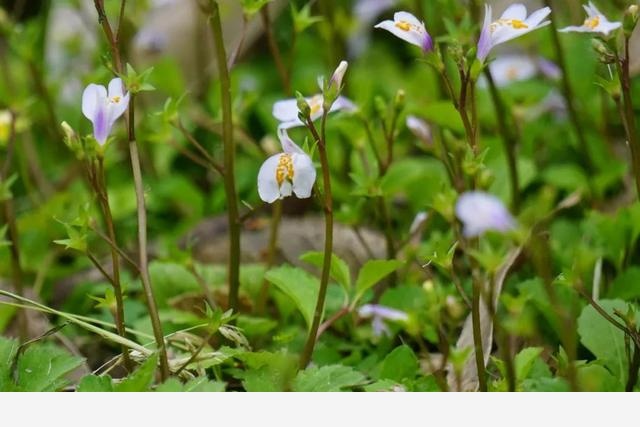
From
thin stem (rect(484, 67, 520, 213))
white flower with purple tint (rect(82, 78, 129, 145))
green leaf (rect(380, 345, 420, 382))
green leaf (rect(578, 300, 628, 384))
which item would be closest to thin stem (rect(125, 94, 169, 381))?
white flower with purple tint (rect(82, 78, 129, 145))

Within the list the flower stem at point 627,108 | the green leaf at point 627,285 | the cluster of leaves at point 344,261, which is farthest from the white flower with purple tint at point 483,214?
the green leaf at point 627,285

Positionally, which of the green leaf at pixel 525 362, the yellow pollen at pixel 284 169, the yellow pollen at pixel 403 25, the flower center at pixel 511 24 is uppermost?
the yellow pollen at pixel 403 25

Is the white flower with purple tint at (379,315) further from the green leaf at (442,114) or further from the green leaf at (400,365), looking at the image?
the green leaf at (442,114)

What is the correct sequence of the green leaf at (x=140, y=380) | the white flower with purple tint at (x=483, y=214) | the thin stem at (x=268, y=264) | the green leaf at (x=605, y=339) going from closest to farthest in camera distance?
the white flower with purple tint at (x=483, y=214), the green leaf at (x=140, y=380), the green leaf at (x=605, y=339), the thin stem at (x=268, y=264)

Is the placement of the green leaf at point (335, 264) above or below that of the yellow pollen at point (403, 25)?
below

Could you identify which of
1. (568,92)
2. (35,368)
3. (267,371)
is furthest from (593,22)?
(35,368)
